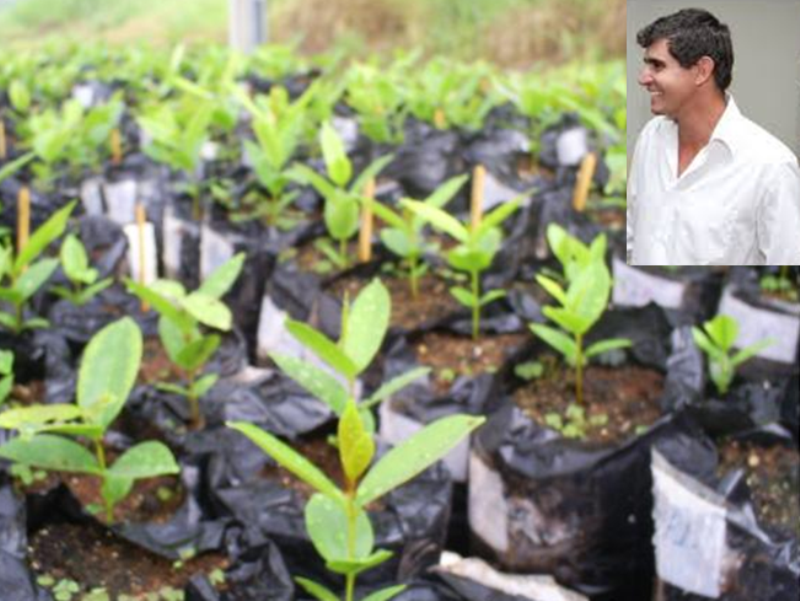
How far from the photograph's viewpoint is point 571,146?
9.94ft

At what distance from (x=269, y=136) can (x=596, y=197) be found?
0.90 meters

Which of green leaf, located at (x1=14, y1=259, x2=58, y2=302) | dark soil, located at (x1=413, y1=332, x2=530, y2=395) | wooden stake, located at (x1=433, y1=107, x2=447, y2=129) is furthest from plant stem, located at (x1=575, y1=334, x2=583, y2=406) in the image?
wooden stake, located at (x1=433, y1=107, x2=447, y2=129)

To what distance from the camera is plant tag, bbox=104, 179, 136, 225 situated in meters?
2.83

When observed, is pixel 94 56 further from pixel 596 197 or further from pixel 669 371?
pixel 669 371

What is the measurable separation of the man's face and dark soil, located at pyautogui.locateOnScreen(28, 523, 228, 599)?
0.88 metres

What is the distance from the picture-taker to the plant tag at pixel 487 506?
1588 millimetres

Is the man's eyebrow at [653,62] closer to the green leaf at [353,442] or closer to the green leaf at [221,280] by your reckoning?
the green leaf at [353,442]

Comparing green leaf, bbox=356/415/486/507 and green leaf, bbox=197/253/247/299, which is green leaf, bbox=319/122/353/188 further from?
green leaf, bbox=356/415/486/507

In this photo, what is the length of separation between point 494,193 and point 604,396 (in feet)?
3.31

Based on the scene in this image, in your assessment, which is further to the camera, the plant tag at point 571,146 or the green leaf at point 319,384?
the plant tag at point 571,146

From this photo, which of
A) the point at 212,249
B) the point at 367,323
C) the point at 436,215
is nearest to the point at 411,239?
the point at 436,215

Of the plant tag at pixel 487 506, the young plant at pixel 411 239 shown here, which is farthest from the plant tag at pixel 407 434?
the young plant at pixel 411 239

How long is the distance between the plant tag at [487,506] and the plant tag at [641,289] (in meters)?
0.70

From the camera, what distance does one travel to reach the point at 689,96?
0.56m
